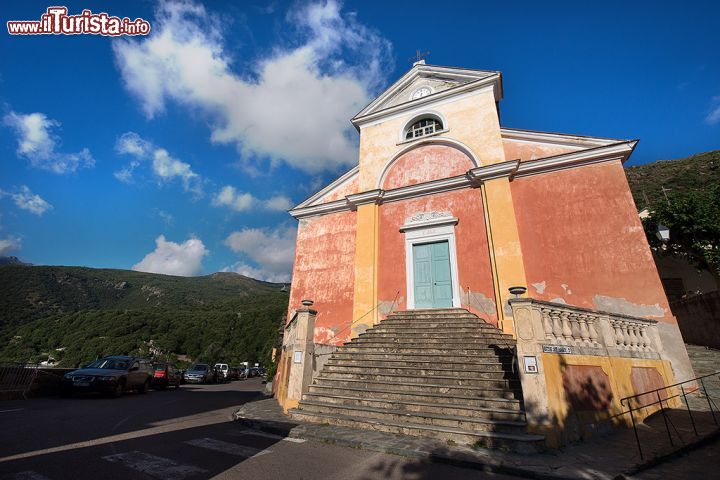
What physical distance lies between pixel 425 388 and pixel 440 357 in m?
1.20

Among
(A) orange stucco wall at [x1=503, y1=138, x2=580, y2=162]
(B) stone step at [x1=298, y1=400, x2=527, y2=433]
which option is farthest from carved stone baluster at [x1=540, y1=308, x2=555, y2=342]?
(A) orange stucco wall at [x1=503, y1=138, x2=580, y2=162]

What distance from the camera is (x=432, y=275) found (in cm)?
1187

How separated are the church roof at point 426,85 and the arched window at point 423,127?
→ 2.64 ft

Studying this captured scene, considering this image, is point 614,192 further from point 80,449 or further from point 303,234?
point 80,449

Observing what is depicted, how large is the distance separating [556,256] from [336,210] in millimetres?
8630

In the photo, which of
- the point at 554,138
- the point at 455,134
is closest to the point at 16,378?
the point at 455,134

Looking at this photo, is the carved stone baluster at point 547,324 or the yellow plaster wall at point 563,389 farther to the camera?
the carved stone baluster at point 547,324

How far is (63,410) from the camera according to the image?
7973 mm

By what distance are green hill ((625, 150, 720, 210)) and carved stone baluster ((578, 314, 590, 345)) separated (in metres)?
26.4

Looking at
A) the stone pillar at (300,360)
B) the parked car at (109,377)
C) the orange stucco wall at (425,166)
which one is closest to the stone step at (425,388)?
the stone pillar at (300,360)

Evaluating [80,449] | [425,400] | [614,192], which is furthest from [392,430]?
[614,192]

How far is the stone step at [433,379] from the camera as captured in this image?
6.72m

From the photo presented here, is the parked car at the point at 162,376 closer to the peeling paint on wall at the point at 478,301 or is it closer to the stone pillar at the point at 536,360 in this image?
the peeling paint on wall at the point at 478,301

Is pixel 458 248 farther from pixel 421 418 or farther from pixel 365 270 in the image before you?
pixel 421 418
